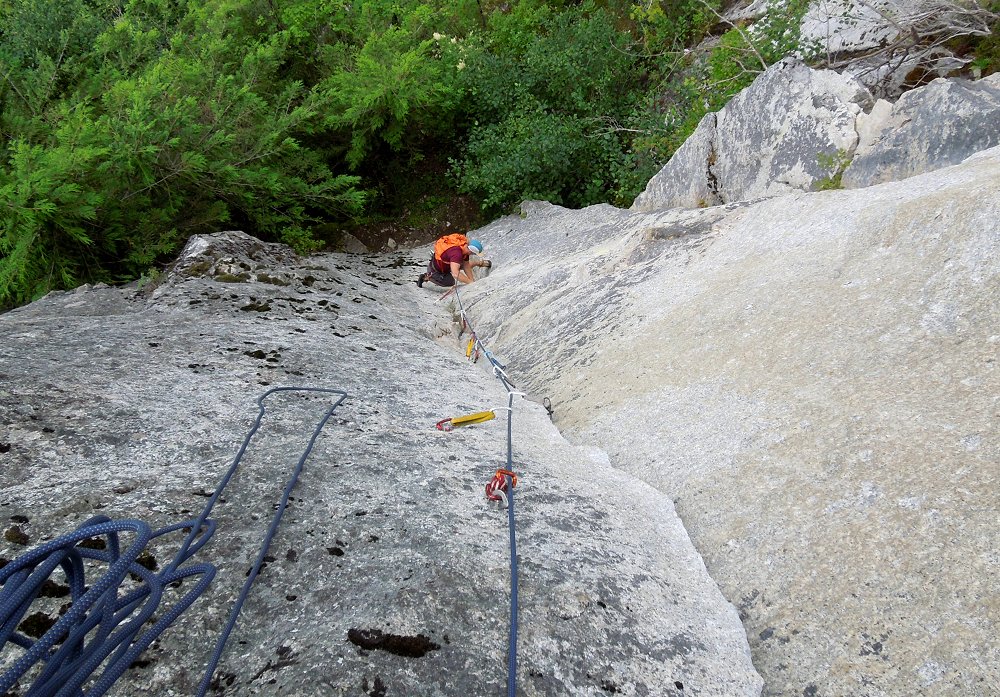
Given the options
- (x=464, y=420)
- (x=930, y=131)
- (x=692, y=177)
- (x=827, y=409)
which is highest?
(x=930, y=131)

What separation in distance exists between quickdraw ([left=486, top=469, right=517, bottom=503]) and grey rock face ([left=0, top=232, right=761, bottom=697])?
9cm

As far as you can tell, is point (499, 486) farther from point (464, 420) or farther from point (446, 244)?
point (446, 244)

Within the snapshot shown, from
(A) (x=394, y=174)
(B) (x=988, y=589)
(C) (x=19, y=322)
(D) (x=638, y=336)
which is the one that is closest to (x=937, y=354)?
(B) (x=988, y=589)

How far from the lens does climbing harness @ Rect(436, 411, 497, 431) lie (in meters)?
3.96

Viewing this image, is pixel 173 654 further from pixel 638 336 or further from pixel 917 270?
pixel 917 270

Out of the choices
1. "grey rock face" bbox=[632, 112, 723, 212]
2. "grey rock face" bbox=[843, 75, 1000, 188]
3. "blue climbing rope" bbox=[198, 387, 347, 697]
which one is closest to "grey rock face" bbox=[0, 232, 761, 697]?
"blue climbing rope" bbox=[198, 387, 347, 697]

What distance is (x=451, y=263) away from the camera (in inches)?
324

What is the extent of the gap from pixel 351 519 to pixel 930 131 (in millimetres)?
5875

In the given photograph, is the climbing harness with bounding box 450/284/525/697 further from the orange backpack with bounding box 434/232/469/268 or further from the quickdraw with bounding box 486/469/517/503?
the orange backpack with bounding box 434/232/469/268

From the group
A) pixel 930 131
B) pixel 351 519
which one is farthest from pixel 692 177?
pixel 351 519

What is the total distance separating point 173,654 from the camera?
1.89 meters

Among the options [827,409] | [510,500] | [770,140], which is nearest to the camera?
[510,500]

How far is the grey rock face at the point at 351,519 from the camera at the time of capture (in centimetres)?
198

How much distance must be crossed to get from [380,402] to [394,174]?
997 centimetres
